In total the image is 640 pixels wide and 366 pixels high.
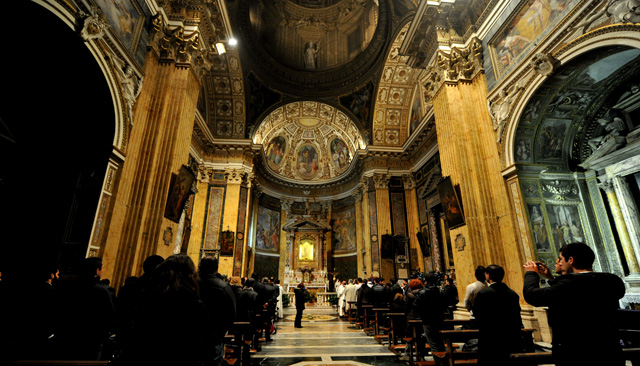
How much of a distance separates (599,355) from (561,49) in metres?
5.74

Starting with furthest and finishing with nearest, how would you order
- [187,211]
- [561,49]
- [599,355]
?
[187,211], [561,49], [599,355]

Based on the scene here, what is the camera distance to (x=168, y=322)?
1.41 meters

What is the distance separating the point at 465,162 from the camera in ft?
23.8

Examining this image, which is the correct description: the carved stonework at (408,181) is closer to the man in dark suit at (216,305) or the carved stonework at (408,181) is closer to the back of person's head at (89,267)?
the man in dark suit at (216,305)

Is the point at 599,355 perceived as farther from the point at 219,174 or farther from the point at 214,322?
the point at 219,174

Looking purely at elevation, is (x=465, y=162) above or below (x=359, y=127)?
below

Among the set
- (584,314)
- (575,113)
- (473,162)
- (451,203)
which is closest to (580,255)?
(584,314)

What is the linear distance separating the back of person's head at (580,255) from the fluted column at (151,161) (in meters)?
6.28

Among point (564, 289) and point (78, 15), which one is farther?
point (78, 15)

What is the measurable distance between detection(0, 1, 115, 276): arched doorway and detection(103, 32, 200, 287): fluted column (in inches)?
20.1

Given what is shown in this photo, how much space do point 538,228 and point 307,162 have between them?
1682 cm

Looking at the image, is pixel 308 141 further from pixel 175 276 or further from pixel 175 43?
pixel 175 276

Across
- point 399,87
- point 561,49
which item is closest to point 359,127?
point 399,87

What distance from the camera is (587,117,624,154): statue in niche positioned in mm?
6363
